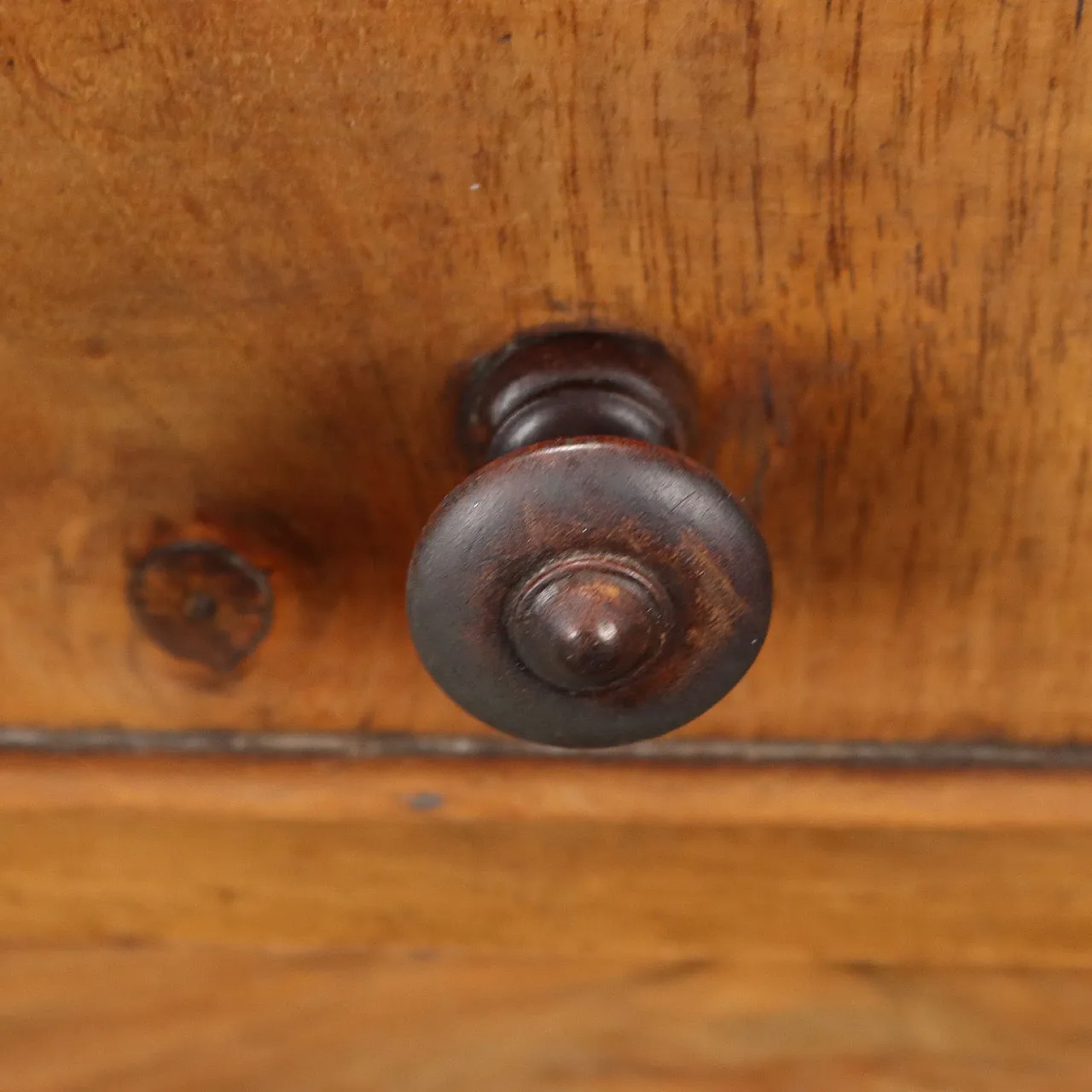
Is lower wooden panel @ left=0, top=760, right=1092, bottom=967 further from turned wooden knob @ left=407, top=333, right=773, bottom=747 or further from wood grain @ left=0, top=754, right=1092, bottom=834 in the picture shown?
turned wooden knob @ left=407, top=333, right=773, bottom=747

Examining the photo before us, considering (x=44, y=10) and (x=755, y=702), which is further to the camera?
(x=755, y=702)

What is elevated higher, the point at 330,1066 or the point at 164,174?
the point at 164,174

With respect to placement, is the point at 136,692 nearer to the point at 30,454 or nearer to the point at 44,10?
the point at 30,454

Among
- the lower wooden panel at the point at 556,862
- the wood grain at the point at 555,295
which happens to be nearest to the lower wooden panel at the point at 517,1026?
the lower wooden panel at the point at 556,862

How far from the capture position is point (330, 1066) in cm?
39

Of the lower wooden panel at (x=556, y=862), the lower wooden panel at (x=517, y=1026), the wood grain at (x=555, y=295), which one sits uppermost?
the wood grain at (x=555, y=295)

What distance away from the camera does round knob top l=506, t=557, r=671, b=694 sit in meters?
0.24

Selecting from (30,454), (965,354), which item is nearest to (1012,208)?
(965,354)

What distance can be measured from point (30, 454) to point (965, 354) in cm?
24

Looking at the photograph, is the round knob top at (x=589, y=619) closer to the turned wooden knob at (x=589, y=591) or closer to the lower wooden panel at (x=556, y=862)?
the turned wooden knob at (x=589, y=591)

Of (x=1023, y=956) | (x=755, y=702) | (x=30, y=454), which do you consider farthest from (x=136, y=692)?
(x=1023, y=956)

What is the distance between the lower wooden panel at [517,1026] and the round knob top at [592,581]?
0.62 feet

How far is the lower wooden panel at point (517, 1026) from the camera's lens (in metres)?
0.38

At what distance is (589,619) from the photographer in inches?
9.3
